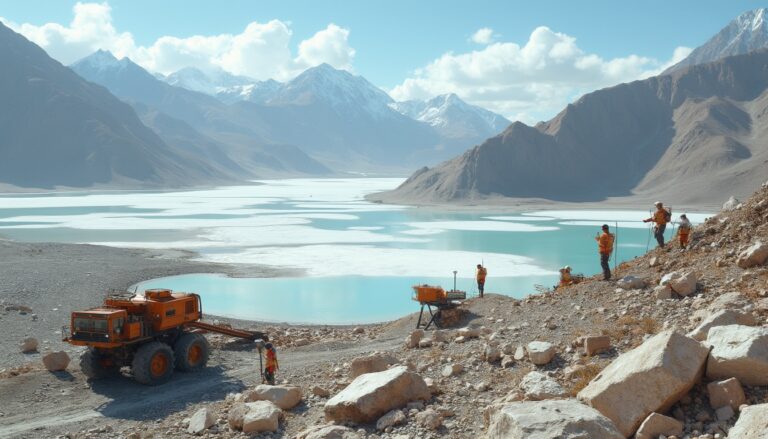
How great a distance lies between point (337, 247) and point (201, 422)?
37.3 meters

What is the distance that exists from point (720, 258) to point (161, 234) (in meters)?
49.6

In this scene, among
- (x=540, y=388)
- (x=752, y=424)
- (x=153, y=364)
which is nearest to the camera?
(x=752, y=424)

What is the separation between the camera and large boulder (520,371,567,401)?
661 centimetres

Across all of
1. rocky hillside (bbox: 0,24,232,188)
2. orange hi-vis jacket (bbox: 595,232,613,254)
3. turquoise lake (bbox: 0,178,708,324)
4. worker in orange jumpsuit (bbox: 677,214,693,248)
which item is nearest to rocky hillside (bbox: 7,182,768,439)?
worker in orange jumpsuit (bbox: 677,214,693,248)

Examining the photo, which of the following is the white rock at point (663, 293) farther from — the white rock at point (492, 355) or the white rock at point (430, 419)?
the white rock at point (430, 419)

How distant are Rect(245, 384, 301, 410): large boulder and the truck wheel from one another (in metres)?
4.78

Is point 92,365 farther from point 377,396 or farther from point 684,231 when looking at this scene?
point 684,231

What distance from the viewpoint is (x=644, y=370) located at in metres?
5.90

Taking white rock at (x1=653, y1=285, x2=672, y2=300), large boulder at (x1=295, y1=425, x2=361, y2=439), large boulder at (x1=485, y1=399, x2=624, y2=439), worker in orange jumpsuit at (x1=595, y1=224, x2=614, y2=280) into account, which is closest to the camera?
large boulder at (x1=485, y1=399, x2=624, y2=439)

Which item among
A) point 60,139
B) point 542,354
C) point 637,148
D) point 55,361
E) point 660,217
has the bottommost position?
point 55,361

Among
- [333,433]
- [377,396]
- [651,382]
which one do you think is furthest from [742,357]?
[333,433]

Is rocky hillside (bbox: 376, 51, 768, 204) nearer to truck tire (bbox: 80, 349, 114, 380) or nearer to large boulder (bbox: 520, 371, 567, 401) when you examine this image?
truck tire (bbox: 80, 349, 114, 380)

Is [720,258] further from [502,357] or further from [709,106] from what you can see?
[709,106]

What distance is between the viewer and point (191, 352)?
13.6m
